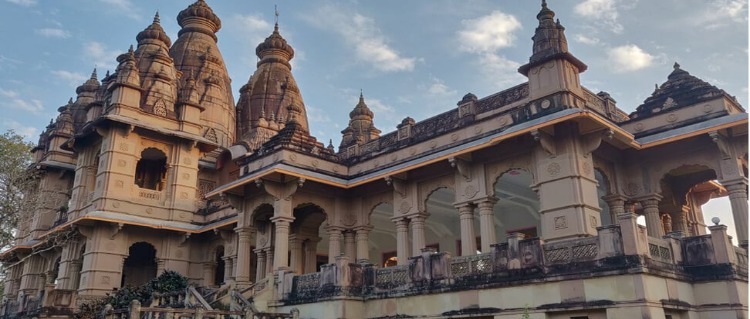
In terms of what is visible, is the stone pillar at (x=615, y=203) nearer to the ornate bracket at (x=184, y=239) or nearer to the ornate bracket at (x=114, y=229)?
the ornate bracket at (x=184, y=239)

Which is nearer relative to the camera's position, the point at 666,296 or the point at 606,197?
the point at 666,296

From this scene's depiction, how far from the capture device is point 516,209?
23328mm

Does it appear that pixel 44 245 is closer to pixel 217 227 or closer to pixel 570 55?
pixel 217 227

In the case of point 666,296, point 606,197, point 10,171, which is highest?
point 10,171

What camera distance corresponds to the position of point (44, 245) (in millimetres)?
28734

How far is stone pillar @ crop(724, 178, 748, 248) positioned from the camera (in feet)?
47.4

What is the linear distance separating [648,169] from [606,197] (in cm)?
146

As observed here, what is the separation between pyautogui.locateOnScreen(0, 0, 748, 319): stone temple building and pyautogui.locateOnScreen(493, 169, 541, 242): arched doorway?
9 cm

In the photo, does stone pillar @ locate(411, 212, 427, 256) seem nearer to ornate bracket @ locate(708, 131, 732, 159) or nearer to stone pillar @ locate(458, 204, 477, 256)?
stone pillar @ locate(458, 204, 477, 256)

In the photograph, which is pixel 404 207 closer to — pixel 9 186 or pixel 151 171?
pixel 9 186

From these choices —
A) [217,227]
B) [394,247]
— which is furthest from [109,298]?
[394,247]

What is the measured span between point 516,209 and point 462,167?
7.40 meters

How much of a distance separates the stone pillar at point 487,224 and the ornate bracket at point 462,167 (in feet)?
3.02

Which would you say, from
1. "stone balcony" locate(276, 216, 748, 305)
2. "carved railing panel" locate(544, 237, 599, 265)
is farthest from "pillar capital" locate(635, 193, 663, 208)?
"carved railing panel" locate(544, 237, 599, 265)
